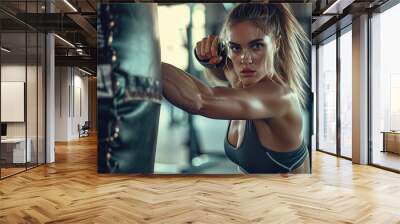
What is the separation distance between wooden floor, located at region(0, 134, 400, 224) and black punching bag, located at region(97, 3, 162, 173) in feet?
2.17

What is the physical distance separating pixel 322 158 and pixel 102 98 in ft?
18.3

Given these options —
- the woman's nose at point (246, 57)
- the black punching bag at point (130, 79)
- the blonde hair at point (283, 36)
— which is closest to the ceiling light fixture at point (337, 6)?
the blonde hair at point (283, 36)

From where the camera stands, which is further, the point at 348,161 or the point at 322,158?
the point at 322,158

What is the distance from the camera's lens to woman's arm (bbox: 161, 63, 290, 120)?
6.21 m

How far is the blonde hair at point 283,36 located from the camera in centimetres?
630

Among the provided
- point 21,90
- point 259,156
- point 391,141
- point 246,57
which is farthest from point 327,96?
point 21,90

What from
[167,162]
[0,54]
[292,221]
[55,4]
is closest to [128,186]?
[167,162]

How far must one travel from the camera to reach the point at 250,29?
630 cm

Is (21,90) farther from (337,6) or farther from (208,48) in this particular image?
(337,6)

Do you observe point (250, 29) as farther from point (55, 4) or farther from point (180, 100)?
point (55, 4)

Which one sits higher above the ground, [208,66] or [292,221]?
[208,66]

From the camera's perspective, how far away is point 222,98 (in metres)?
6.30

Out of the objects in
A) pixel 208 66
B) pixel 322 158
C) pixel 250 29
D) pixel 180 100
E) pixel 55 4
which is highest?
pixel 55 4

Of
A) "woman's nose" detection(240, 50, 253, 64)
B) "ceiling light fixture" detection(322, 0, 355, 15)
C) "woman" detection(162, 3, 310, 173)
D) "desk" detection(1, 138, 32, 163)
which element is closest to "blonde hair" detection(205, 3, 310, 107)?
"woman" detection(162, 3, 310, 173)
